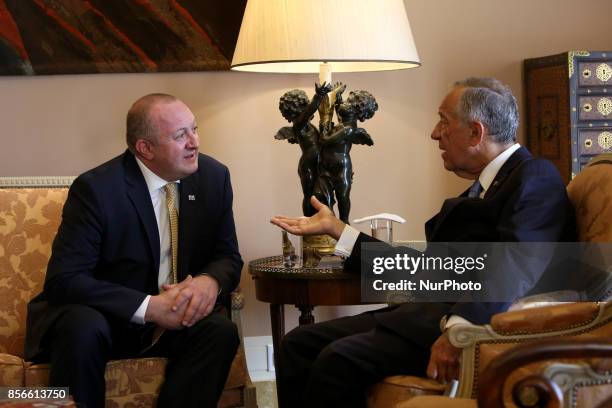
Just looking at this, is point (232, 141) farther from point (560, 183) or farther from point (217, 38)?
point (560, 183)

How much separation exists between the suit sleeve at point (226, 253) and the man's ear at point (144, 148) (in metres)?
0.30

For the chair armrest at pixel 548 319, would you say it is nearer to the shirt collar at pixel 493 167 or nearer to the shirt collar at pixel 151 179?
the shirt collar at pixel 493 167

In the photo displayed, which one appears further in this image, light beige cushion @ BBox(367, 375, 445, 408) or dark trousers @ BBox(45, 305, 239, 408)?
dark trousers @ BBox(45, 305, 239, 408)

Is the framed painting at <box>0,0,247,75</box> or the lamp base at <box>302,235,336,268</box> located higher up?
the framed painting at <box>0,0,247,75</box>

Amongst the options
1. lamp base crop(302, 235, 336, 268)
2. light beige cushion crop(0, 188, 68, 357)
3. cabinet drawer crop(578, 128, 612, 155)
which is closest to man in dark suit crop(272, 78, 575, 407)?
lamp base crop(302, 235, 336, 268)

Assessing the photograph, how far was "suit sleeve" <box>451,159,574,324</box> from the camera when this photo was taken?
250 cm

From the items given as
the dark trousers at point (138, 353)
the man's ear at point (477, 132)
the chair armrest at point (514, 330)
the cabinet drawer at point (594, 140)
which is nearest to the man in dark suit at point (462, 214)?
the man's ear at point (477, 132)

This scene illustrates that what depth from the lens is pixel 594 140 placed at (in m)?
3.96

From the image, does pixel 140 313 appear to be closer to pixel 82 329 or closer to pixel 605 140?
pixel 82 329

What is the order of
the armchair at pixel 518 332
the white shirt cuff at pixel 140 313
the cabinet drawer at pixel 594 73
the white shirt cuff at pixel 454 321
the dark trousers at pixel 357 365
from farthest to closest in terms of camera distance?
the cabinet drawer at pixel 594 73 → the white shirt cuff at pixel 140 313 → the dark trousers at pixel 357 365 → the white shirt cuff at pixel 454 321 → the armchair at pixel 518 332

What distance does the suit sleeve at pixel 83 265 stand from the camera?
3.03 metres

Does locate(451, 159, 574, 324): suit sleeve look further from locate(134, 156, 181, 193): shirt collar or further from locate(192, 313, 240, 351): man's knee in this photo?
locate(134, 156, 181, 193): shirt collar

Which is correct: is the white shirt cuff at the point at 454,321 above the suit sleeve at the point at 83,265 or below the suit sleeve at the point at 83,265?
below

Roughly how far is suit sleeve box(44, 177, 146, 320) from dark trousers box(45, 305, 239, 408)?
5 centimetres
